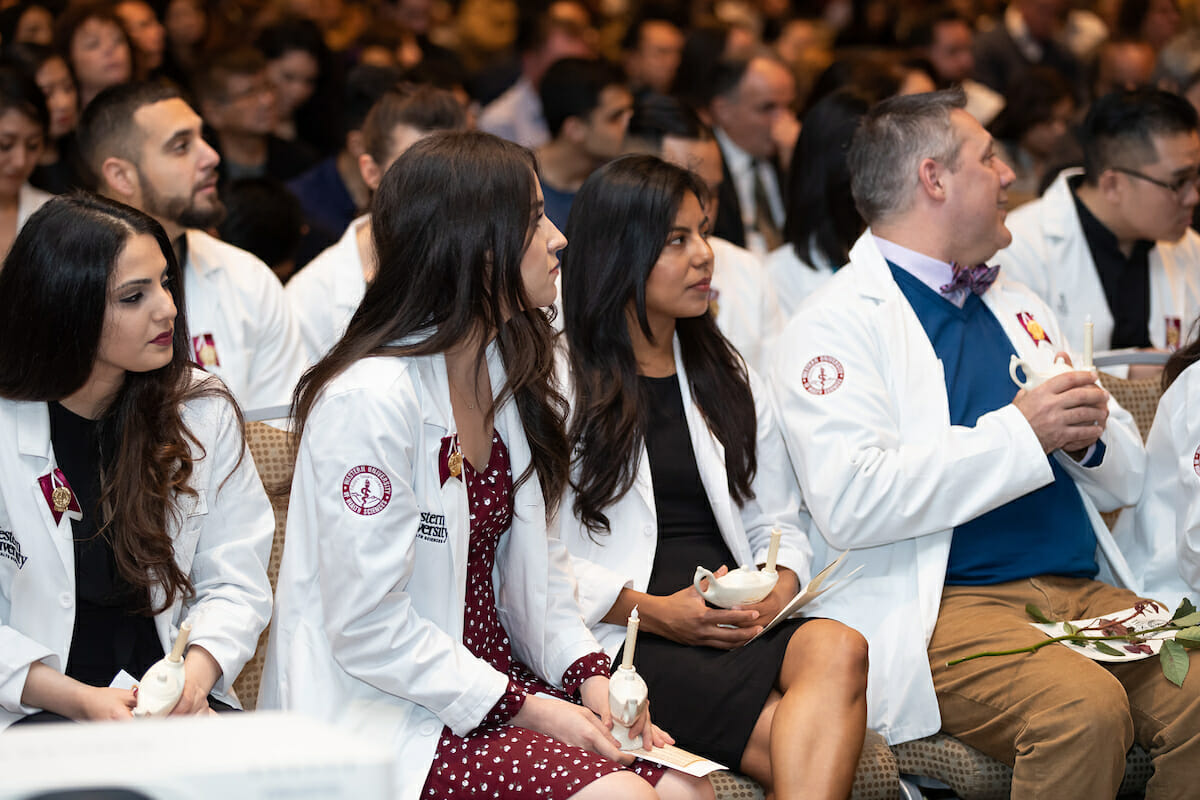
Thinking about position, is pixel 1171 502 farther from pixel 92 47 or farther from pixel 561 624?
pixel 92 47

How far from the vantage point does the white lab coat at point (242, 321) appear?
11.8ft

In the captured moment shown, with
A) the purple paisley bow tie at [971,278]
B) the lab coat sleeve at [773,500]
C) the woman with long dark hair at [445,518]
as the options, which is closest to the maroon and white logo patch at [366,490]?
the woman with long dark hair at [445,518]

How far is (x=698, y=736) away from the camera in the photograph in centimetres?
240

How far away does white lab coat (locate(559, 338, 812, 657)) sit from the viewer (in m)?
2.55

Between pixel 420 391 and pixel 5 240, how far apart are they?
2.38 metres

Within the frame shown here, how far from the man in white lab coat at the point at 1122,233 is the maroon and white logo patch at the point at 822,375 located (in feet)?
4.96

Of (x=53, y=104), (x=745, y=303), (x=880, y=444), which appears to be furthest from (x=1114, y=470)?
(x=53, y=104)

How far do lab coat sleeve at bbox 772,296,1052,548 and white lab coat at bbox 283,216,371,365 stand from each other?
1.47 meters

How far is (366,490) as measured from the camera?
2072 millimetres

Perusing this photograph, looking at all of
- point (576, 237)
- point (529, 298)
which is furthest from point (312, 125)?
point (529, 298)

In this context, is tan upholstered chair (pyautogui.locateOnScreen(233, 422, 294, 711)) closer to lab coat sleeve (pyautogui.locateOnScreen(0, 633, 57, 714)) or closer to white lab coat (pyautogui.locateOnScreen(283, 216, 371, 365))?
lab coat sleeve (pyautogui.locateOnScreen(0, 633, 57, 714))

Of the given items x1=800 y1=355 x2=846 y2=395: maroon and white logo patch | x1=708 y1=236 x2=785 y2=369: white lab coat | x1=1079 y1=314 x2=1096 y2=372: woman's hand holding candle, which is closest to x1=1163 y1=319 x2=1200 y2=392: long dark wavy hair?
x1=1079 y1=314 x2=1096 y2=372: woman's hand holding candle

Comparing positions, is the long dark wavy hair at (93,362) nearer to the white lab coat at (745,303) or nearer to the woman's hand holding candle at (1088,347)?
the woman's hand holding candle at (1088,347)

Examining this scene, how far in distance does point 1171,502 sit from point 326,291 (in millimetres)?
2321
